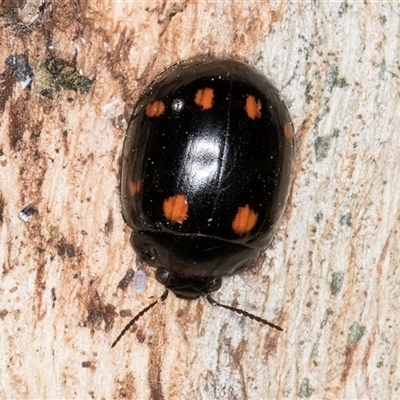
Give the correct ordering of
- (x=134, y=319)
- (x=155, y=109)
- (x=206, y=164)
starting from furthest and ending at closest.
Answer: (x=134, y=319), (x=155, y=109), (x=206, y=164)

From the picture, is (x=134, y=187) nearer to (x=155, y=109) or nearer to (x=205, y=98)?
(x=155, y=109)

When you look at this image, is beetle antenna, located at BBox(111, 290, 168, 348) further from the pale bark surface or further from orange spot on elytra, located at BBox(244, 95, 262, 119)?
orange spot on elytra, located at BBox(244, 95, 262, 119)

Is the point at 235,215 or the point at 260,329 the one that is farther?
the point at 260,329

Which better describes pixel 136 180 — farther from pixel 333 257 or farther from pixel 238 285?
pixel 333 257

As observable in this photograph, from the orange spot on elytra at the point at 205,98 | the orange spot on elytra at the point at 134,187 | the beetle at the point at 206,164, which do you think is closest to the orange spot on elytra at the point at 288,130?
the beetle at the point at 206,164

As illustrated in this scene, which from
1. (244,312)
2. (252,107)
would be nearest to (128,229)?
(244,312)

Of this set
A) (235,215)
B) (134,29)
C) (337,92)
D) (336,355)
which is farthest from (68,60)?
(336,355)

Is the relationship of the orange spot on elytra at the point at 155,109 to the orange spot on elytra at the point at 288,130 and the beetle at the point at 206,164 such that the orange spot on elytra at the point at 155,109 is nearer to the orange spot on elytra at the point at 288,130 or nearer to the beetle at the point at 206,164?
the beetle at the point at 206,164
